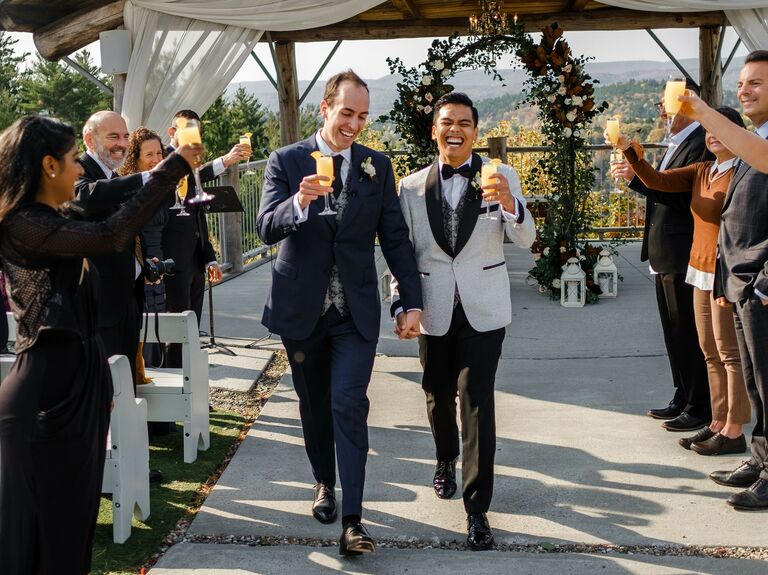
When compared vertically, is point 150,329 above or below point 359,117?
below

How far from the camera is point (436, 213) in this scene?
4.72 metres

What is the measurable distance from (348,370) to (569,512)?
1.37 meters

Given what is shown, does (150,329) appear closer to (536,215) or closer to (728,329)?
(728,329)

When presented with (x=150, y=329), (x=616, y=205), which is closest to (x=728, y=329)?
(x=150, y=329)

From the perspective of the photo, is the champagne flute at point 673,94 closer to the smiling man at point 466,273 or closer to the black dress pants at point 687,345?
the smiling man at point 466,273

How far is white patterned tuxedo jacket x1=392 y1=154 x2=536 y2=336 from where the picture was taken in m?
4.66

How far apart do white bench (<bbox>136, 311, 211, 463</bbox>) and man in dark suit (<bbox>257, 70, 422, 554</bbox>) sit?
1.21 meters

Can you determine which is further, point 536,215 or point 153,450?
point 536,215

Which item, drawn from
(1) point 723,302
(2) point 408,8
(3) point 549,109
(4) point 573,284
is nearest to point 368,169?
(1) point 723,302

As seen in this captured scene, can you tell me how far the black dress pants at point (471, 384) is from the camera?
4.54 m

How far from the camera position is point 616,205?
1555cm

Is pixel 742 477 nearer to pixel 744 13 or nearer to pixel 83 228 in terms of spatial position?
pixel 83 228

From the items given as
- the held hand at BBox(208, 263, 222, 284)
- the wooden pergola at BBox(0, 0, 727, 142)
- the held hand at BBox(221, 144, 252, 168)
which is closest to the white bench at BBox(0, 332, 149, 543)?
the held hand at BBox(208, 263, 222, 284)

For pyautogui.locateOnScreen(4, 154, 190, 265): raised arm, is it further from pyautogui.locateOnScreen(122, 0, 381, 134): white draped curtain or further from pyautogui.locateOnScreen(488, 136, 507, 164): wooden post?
pyautogui.locateOnScreen(488, 136, 507, 164): wooden post
